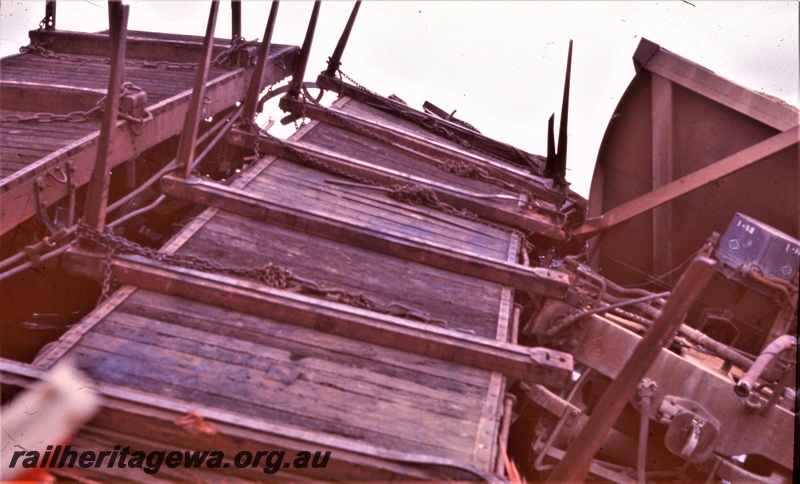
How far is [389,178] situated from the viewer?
790cm

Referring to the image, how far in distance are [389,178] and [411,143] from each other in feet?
7.16

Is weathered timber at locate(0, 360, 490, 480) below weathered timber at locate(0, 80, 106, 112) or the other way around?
below

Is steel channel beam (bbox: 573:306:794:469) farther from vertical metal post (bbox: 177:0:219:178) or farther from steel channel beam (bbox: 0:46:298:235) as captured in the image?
steel channel beam (bbox: 0:46:298:235)

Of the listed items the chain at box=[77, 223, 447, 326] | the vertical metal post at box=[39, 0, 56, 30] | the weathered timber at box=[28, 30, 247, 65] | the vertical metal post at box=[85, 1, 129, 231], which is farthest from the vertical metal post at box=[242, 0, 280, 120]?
the vertical metal post at box=[39, 0, 56, 30]

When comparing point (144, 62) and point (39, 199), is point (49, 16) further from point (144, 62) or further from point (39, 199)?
point (39, 199)

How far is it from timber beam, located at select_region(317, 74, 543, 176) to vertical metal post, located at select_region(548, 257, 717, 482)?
8.10m

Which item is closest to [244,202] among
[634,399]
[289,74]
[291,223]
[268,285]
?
[291,223]

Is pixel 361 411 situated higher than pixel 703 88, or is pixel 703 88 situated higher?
pixel 703 88

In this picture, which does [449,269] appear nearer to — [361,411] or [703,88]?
[361,411]

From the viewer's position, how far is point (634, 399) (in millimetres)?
5422

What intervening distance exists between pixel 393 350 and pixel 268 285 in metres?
0.99

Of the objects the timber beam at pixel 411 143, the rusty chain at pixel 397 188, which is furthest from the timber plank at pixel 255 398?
the timber beam at pixel 411 143

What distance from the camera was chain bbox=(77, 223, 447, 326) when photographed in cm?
460

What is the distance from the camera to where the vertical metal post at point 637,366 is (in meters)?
3.23
